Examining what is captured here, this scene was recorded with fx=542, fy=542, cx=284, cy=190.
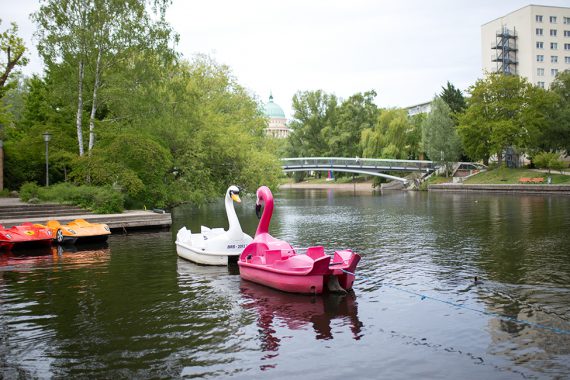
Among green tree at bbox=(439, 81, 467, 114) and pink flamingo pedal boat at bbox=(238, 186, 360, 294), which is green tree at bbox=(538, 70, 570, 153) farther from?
pink flamingo pedal boat at bbox=(238, 186, 360, 294)

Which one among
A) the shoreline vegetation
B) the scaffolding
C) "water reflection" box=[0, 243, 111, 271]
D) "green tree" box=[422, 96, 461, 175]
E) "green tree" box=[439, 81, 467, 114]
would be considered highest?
the scaffolding

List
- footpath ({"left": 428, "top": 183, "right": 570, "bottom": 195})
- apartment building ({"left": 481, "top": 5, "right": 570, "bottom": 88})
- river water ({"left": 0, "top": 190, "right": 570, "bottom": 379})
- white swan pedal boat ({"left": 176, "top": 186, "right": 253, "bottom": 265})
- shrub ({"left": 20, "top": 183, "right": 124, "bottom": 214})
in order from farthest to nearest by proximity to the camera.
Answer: apartment building ({"left": 481, "top": 5, "right": 570, "bottom": 88}) → footpath ({"left": 428, "top": 183, "right": 570, "bottom": 195}) → shrub ({"left": 20, "top": 183, "right": 124, "bottom": 214}) → white swan pedal boat ({"left": 176, "top": 186, "right": 253, "bottom": 265}) → river water ({"left": 0, "top": 190, "right": 570, "bottom": 379})

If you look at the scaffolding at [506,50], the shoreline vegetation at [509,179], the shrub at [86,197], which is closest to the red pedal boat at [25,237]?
the shrub at [86,197]

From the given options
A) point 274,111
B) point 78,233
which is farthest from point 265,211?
point 274,111

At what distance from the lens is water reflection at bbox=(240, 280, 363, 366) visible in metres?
10.8

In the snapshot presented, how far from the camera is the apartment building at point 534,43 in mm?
→ 88500

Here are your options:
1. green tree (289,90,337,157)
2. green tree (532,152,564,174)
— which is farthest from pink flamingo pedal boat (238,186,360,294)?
green tree (289,90,337,157)

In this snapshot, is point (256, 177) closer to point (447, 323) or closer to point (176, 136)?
point (176, 136)

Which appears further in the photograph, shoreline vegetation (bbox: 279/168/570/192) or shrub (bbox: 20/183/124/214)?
shoreline vegetation (bbox: 279/168/570/192)

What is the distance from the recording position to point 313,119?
10781cm

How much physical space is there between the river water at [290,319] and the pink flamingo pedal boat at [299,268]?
1.05ft

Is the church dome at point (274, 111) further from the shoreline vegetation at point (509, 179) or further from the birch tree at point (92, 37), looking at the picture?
the birch tree at point (92, 37)

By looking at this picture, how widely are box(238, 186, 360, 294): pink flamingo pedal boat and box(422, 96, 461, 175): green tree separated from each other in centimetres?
6585

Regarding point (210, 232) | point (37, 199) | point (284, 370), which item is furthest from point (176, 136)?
point (284, 370)
